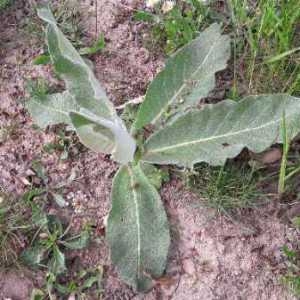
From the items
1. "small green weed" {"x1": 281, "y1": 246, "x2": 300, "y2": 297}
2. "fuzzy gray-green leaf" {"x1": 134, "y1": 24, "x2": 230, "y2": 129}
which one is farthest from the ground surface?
"fuzzy gray-green leaf" {"x1": 134, "y1": 24, "x2": 230, "y2": 129}

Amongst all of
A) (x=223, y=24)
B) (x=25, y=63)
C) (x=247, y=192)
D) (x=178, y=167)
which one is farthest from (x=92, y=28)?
(x=247, y=192)

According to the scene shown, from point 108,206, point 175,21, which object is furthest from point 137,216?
point 175,21

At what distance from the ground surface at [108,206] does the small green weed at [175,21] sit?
7 centimetres

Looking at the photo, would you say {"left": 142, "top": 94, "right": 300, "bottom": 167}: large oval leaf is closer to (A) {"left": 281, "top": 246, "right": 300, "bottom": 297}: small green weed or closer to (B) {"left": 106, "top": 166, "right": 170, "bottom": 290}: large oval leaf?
(B) {"left": 106, "top": 166, "right": 170, "bottom": 290}: large oval leaf

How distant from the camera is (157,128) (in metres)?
2.12

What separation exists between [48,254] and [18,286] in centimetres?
14

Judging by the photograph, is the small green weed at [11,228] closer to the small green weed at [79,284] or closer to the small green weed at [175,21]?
the small green weed at [79,284]

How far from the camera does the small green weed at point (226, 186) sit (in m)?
2.02

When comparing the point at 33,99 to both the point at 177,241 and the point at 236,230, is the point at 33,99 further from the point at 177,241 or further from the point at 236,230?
the point at 236,230

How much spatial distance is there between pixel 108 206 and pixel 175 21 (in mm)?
770

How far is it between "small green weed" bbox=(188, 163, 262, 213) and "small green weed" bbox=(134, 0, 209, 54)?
535 mm

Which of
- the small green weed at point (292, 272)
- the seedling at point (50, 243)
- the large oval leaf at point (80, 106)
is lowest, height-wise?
the small green weed at point (292, 272)

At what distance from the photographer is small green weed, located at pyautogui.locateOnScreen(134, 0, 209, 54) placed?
89.4 inches

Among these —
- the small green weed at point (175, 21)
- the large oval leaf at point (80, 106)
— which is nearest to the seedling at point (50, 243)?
the large oval leaf at point (80, 106)
